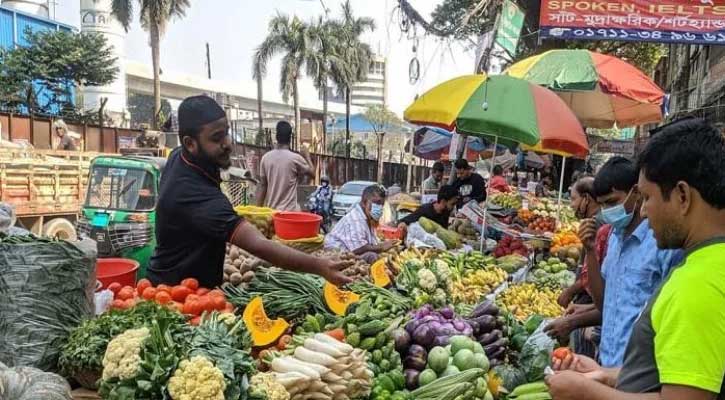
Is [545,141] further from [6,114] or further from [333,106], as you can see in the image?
[333,106]

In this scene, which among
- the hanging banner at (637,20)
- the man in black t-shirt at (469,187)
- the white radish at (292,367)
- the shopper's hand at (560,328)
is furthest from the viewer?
the man in black t-shirt at (469,187)

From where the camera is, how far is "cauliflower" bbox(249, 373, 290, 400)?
6.89ft

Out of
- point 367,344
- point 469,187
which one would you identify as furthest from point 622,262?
point 469,187

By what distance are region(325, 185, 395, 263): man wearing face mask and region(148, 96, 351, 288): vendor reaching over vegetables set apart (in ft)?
9.51

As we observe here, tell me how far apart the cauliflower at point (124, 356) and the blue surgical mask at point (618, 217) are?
2.57 metres

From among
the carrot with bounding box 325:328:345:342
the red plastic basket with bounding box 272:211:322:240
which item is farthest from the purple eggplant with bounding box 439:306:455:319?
the red plastic basket with bounding box 272:211:322:240

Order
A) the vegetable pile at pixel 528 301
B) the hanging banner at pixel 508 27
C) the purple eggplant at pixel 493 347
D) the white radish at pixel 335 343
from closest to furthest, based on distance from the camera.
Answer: the white radish at pixel 335 343
the purple eggplant at pixel 493 347
the vegetable pile at pixel 528 301
the hanging banner at pixel 508 27

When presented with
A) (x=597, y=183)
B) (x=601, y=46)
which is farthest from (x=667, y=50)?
(x=597, y=183)

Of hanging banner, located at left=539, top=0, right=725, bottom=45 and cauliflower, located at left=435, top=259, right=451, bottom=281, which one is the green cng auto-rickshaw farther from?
hanging banner, located at left=539, top=0, right=725, bottom=45

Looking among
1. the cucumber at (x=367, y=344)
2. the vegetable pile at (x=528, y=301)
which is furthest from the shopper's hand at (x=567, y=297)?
the cucumber at (x=367, y=344)

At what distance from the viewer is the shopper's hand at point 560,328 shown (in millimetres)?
3854

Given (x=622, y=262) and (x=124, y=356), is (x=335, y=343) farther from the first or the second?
(x=622, y=262)

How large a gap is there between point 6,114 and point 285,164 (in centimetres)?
1371

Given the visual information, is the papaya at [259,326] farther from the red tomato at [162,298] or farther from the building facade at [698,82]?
the building facade at [698,82]
